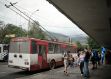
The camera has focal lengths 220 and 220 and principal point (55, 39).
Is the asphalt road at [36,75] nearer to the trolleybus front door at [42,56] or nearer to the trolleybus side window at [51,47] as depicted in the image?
the trolleybus front door at [42,56]

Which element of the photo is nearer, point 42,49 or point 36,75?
point 36,75

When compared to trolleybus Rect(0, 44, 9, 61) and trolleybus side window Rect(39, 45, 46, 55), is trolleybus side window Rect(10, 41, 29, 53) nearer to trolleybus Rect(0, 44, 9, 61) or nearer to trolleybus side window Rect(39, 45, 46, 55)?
trolleybus side window Rect(39, 45, 46, 55)

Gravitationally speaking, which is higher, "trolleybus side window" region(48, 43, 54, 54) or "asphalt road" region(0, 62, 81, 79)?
"trolleybus side window" region(48, 43, 54, 54)

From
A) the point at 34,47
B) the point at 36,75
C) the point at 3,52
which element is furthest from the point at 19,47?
the point at 3,52

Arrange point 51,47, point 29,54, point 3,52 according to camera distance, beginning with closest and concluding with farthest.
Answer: point 29,54, point 51,47, point 3,52

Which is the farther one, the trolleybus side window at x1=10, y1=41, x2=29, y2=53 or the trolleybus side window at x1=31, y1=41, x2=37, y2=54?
the trolleybus side window at x1=31, y1=41, x2=37, y2=54

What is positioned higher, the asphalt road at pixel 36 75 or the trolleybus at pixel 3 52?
the trolleybus at pixel 3 52

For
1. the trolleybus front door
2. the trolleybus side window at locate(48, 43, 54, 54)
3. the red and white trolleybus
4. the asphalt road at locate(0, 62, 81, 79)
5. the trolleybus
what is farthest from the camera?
the trolleybus

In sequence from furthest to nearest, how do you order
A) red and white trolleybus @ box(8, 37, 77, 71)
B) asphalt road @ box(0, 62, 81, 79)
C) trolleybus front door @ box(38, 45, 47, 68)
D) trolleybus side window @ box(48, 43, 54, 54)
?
trolleybus side window @ box(48, 43, 54, 54), trolleybus front door @ box(38, 45, 47, 68), red and white trolleybus @ box(8, 37, 77, 71), asphalt road @ box(0, 62, 81, 79)

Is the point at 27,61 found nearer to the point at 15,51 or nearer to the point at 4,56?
the point at 15,51

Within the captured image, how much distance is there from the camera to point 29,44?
650 inches

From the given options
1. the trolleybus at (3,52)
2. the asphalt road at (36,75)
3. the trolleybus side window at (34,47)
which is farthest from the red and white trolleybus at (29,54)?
the trolleybus at (3,52)

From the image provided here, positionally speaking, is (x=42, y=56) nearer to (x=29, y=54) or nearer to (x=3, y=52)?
(x=29, y=54)

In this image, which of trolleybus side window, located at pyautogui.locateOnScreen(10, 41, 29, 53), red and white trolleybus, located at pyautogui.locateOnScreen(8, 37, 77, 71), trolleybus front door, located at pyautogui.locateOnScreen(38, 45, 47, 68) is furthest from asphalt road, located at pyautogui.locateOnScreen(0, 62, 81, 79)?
trolleybus side window, located at pyautogui.locateOnScreen(10, 41, 29, 53)
